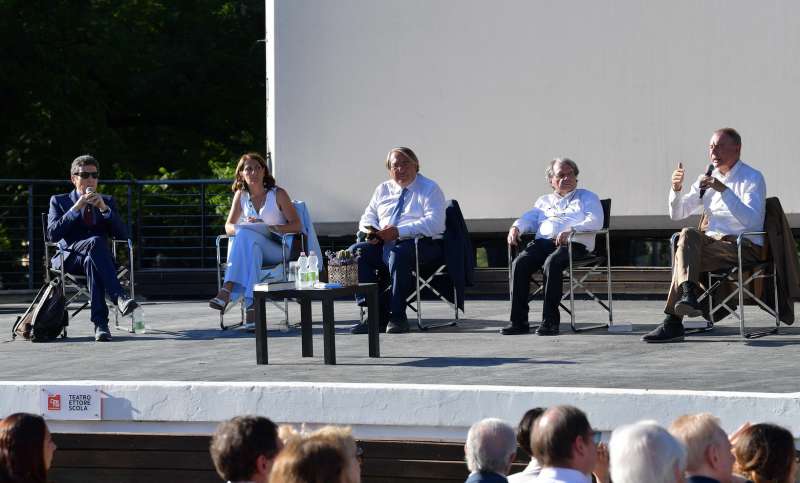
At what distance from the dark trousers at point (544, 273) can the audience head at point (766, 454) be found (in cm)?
357

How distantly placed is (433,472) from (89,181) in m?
3.41

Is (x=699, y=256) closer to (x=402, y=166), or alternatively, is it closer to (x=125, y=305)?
(x=402, y=166)

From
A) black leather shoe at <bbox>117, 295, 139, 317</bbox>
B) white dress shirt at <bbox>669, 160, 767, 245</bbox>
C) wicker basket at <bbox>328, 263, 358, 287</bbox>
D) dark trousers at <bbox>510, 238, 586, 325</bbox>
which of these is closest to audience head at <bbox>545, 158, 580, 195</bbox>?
dark trousers at <bbox>510, 238, 586, 325</bbox>

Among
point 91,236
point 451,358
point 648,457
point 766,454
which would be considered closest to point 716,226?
point 451,358

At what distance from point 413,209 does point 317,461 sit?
4.67 meters

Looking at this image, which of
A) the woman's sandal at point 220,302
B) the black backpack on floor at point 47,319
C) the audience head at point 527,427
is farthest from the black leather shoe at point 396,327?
the audience head at point 527,427

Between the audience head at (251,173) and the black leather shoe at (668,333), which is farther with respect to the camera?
the audience head at (251,173)

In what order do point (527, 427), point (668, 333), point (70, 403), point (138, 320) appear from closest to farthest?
point (527, 427) → point (70, 403) → point (668, 333) → point (138, 320)

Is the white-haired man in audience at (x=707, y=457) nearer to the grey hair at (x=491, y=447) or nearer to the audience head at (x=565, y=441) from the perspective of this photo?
the audience head at (x=565, y=441)

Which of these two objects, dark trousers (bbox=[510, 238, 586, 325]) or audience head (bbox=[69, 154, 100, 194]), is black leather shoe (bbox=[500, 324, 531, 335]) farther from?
audience head (bbox=[69, 154, 100, 194])

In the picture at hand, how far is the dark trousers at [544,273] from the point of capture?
263 inches

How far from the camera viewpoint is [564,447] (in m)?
3.08

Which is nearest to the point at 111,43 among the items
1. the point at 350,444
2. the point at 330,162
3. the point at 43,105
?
the point at 43,105

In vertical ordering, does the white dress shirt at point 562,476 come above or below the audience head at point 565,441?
below
